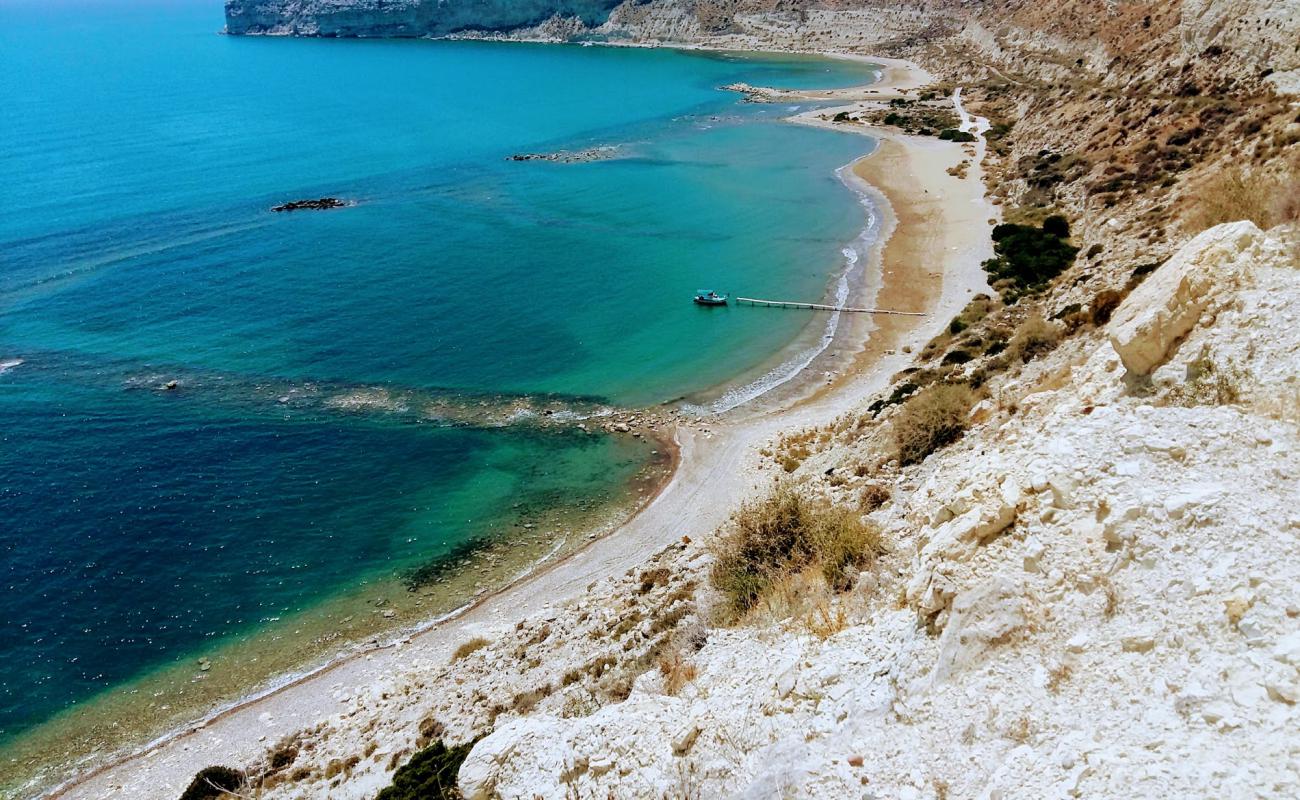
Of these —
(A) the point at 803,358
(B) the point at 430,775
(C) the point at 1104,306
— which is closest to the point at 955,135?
(A) the point at 803,358

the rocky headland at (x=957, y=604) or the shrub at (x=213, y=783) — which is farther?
the shrub at (x=213, y=783)

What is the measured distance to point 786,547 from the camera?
62.7ft

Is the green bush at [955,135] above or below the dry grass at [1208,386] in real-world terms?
above

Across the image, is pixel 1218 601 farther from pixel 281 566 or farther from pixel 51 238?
pixel 51 238

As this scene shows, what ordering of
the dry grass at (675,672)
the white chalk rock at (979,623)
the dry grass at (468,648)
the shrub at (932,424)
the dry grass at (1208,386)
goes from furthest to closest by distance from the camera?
the dry grass at (468,648) → the shrub at (932,424) → the dry grass at (675,672) → the dry grass at (1208,386) → the white chalk rock at (979,623)

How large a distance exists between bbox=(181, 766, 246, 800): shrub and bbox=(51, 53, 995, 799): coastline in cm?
94

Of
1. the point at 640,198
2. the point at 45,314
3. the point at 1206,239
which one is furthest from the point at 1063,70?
the point at 45,314

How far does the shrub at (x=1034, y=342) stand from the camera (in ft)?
77.9

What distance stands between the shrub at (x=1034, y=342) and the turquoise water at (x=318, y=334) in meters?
16.3

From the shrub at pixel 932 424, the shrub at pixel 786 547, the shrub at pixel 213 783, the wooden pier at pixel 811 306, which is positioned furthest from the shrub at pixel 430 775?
the wooden pier at pixel 811 306

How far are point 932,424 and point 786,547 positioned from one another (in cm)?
620

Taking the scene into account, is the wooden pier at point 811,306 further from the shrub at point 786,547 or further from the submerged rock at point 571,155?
the submerged rock at point 571,155

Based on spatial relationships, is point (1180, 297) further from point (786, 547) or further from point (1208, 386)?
point (786, 547)

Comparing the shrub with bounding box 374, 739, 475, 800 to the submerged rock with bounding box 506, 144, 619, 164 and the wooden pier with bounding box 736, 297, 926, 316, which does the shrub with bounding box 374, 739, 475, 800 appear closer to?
the wooden pier with bounding box 736, 297, 926, 316
